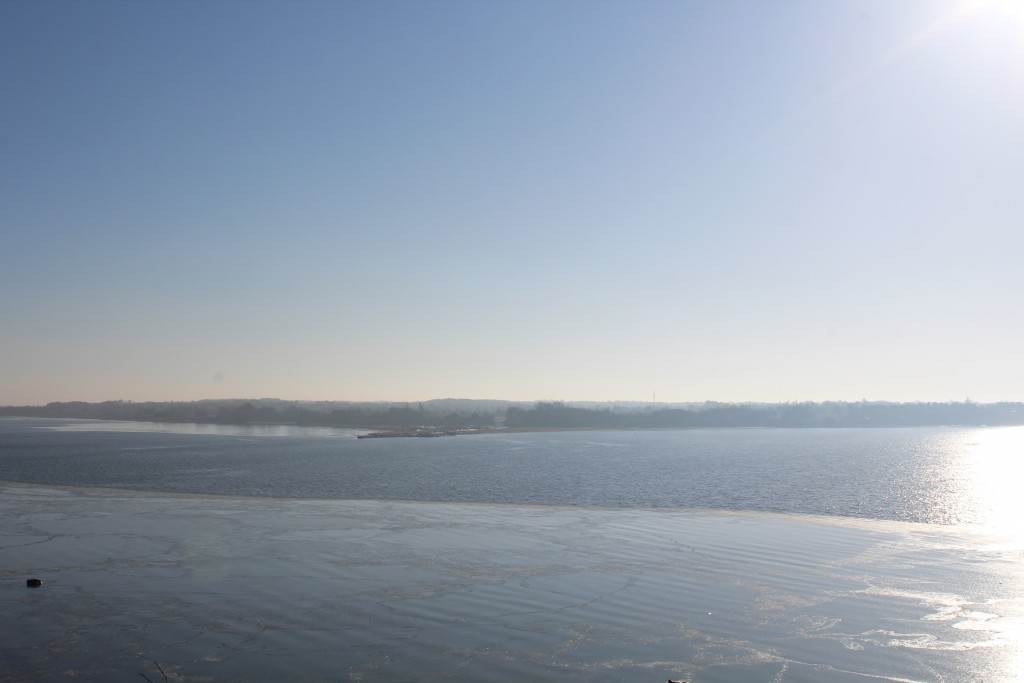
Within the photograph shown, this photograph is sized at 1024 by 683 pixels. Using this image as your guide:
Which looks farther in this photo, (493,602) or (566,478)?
(566,478)

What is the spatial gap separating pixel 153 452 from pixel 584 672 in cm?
6800

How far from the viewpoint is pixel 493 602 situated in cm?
1334

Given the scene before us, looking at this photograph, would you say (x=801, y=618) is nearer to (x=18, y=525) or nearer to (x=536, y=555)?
(x=536, y=555)

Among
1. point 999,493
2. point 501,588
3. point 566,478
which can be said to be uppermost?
point 501,588

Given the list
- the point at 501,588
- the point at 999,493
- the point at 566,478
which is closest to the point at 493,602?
the point at 501,588

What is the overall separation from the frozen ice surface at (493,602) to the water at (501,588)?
61mm

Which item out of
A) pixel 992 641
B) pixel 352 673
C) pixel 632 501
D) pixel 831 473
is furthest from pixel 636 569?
pixel 831 473

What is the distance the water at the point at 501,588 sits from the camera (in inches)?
396

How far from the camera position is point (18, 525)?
21.3m

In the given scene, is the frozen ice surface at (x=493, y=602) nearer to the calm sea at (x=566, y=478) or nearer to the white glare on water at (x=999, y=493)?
the white glare on water at (x=999, y=493)

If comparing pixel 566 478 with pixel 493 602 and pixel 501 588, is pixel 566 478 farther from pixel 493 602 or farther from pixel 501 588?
pixel 493 602

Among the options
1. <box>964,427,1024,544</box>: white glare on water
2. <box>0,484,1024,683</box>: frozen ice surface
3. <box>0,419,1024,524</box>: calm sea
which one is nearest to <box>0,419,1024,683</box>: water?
<box>0,484,1024,683</box>: frozen ice surface

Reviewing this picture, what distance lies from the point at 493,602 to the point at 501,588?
1164 millimetres

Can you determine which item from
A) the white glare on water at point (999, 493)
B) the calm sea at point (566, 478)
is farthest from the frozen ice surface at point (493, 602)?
the calm sea at point (566, 478)
